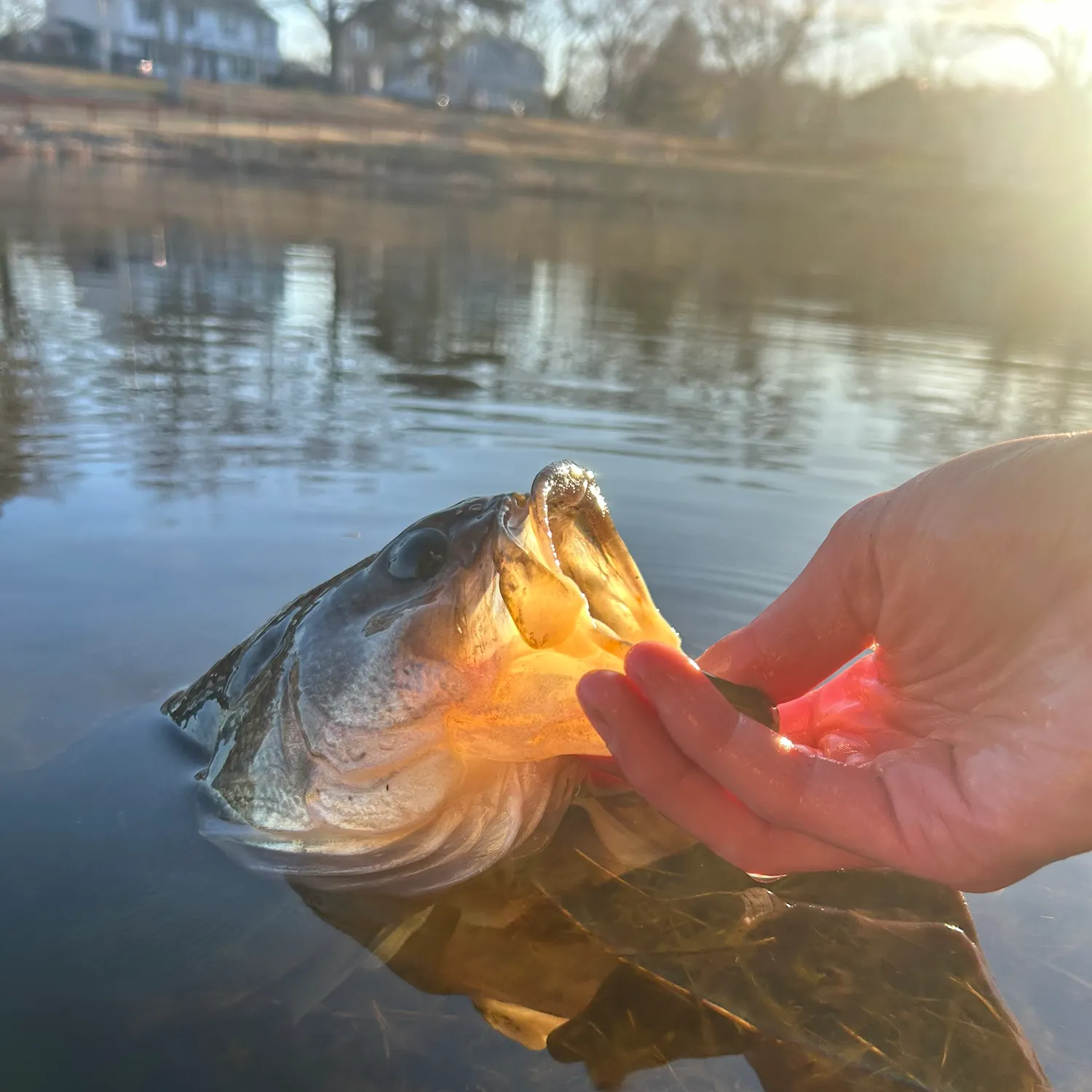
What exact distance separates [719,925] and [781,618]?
2.37 feet

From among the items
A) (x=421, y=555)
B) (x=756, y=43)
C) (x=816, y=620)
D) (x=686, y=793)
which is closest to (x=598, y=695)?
(x=686, y=793)

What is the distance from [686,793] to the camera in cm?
196

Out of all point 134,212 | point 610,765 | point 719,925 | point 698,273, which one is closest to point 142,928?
point 610,765

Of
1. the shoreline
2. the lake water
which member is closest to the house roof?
the shoreline

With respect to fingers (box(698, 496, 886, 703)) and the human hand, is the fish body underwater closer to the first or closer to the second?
the human hand

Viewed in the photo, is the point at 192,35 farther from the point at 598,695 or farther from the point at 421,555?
the point at 598,695

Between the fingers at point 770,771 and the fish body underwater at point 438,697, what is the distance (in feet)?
0.66

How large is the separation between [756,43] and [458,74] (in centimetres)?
1822

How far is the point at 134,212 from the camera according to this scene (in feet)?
59.5

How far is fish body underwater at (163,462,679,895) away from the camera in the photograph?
6.45 ft

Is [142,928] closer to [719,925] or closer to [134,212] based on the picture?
[719,925]

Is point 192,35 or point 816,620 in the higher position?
point 192,35

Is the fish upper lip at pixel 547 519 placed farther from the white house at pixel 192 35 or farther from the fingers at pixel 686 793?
the white house at pixel 192 35

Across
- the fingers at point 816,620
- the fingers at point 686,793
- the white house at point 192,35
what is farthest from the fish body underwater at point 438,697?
the white house at point 192,35
